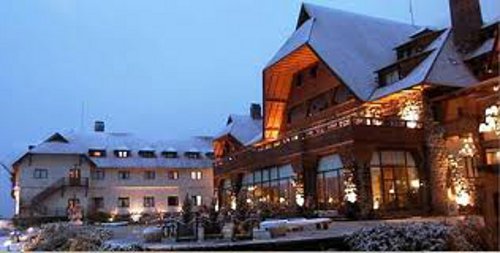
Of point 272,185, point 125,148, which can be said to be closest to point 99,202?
point 125,148

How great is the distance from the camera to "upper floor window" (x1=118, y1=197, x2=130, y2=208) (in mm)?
31625

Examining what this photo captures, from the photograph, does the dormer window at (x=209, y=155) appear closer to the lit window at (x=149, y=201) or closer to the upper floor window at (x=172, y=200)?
the upper floor window at (x=172, y=200)

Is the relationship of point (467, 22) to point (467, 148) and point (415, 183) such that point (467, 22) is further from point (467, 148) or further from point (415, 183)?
point (415, 183)

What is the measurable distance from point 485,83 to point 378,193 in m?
4.08

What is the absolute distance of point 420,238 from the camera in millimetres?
6559

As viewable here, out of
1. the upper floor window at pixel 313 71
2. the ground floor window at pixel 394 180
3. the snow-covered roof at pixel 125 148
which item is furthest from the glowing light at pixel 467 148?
the snow-covered roof at pixel 125 148

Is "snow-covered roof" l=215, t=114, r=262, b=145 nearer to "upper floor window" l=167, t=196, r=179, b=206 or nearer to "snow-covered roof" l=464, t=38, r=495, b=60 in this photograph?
"upper floor window" l=167, t=196, r=179, b=206

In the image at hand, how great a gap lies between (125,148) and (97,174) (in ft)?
7.67

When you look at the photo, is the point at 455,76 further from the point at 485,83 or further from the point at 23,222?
the point at 23,222

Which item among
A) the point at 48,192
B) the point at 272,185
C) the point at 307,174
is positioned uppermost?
the point at 48,192

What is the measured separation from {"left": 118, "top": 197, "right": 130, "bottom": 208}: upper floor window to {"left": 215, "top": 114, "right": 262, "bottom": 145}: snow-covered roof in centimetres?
688

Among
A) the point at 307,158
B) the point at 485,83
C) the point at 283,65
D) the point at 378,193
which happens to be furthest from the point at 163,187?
the point at 485,83

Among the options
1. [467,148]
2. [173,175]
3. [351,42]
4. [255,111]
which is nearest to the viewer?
[467,148]

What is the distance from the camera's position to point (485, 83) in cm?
1380
